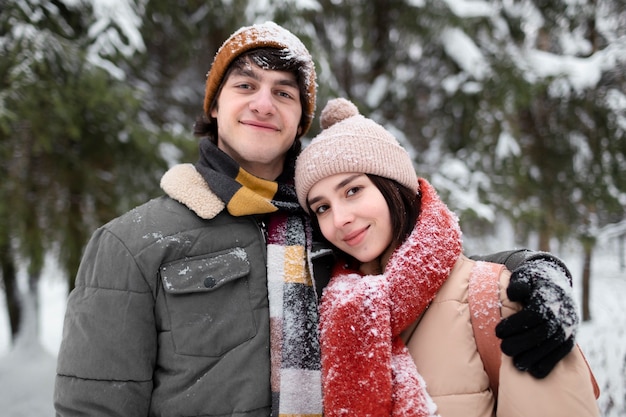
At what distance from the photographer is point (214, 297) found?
1.54 m

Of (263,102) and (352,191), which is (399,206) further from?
(263,102)

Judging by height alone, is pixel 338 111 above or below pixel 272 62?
below

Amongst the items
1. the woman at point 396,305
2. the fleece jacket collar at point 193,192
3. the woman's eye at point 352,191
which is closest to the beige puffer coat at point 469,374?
the woman at point 396,305

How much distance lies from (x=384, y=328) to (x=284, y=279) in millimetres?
415

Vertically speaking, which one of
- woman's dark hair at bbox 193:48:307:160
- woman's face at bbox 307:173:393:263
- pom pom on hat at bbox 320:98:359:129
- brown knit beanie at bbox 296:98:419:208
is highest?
woman's dark hair at bbox 193:48:307:160

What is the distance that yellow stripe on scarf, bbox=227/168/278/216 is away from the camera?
5.42 feet

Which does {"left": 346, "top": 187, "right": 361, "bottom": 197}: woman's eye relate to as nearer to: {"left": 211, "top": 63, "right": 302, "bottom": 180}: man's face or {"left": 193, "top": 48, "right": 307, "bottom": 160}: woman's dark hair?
{"left": 211, "top": 63, "right": 302, "bottom": 180}: man's face

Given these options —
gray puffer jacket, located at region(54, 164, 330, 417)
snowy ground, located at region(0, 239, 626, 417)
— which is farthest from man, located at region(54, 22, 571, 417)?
snowy ground, located at region(0, 239, 626, 417)

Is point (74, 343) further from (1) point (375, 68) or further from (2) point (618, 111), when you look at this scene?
(2) point (618, 111)

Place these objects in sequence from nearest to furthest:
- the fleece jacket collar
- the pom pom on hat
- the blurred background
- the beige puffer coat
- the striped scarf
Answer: the beige puffer coat < the striped scarf < the fleece jacket collar < the pom pom on hat < the blurred background

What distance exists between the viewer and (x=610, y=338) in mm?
5012

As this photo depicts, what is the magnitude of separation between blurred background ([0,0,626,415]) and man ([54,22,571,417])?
6.25 feet

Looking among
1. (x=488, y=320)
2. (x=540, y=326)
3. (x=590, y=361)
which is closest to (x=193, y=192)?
(x=488, y=320)

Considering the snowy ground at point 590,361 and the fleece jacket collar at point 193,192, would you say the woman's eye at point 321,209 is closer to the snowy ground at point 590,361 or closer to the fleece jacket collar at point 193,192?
the fleece jacket collar at point 193,192
